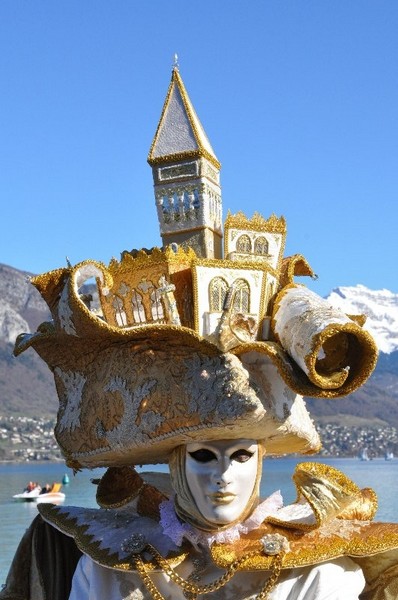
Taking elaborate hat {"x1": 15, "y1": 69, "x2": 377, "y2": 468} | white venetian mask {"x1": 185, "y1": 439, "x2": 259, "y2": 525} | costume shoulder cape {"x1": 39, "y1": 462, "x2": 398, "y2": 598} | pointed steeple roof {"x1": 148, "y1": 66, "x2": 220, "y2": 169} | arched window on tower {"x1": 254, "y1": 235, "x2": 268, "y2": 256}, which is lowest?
costume shoulder cape {"x1": 39, "y1": 462, "x2": 398, "y2": 598}

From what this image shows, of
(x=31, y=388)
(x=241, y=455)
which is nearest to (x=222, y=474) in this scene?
(x=241, y=455)

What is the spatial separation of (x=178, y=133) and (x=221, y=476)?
61.1 inches

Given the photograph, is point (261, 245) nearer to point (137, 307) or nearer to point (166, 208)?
point (166, 208)

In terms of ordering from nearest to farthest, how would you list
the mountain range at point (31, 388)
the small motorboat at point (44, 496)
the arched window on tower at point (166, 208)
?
1. the arched window on tower at point (166, 208)
2. the small motorboat at point (44, 496)
3. the mountain range at point (31, 388)

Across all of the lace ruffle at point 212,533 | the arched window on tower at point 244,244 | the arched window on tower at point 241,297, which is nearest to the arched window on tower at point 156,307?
the arched window on tower at point 241,297

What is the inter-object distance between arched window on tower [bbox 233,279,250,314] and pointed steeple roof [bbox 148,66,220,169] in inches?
25.9

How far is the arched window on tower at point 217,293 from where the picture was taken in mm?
4141

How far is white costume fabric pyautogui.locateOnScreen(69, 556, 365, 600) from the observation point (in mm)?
3857

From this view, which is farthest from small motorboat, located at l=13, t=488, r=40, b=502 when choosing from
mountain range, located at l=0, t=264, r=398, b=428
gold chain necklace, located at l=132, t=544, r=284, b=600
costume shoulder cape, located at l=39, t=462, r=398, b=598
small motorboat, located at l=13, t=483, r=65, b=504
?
mountain range, located at l=0, t=264, r=398, b=428

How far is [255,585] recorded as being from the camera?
397 centimetres

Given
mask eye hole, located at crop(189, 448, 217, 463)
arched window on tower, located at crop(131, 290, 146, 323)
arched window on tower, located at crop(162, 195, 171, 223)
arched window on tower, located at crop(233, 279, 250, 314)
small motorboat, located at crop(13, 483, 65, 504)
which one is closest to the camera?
mask eye hole, located at crop(189, 448, 217, 463)

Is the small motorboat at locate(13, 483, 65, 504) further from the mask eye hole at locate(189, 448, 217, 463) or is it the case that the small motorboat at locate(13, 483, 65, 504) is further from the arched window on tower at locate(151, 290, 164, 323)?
the mask eye hole at locate(189, 448, 217, 463)

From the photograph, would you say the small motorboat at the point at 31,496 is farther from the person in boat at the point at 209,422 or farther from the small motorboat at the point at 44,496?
the person in boat at the point at 209,422

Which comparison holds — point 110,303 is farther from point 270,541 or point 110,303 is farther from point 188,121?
point 270,541
